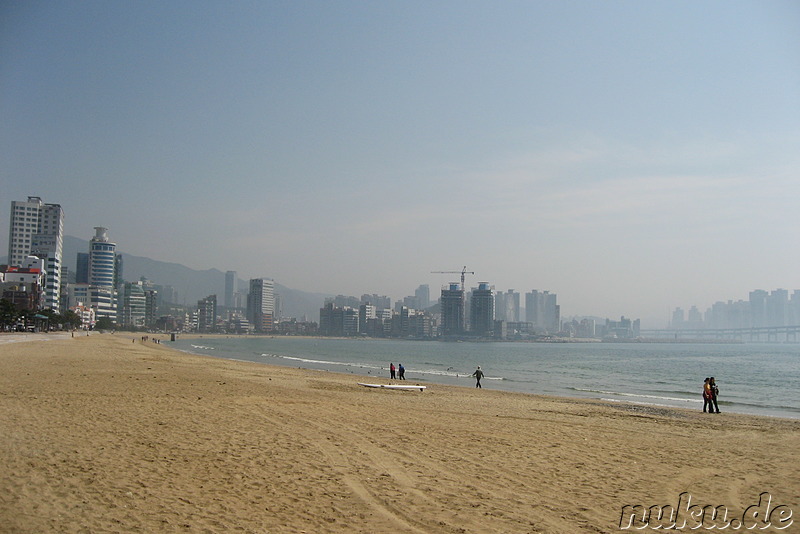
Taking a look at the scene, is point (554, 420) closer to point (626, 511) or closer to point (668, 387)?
point (626, 511)

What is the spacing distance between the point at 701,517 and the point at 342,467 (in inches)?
223

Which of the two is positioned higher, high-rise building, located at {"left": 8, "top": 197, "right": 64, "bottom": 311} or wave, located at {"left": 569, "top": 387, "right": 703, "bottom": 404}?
high-rise building, located at {"left": 8, "top": 197, "right": 64, "bottom": 311}

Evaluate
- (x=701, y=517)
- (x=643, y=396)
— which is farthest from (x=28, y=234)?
(x=701, y=517)

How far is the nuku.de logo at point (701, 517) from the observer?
816 cm

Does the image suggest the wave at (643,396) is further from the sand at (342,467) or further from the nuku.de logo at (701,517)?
the nuku.de logo at (701,517)

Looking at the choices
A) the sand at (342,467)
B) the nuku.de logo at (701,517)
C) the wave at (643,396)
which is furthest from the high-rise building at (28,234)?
the nuku.de logo at (701,517)

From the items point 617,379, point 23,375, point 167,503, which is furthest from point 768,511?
point 617,379

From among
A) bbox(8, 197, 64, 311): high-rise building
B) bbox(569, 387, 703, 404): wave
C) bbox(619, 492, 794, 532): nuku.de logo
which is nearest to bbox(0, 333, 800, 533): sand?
bbox(619, 492, 794, 532): nuku.de logo

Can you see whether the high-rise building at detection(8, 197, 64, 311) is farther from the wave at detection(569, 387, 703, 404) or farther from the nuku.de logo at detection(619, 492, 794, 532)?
the nuku.de logo at detection(619, 492, 794, 532)

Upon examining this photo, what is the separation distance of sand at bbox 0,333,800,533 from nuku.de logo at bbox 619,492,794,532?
0.46ft

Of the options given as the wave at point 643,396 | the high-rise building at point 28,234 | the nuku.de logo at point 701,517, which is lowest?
the wave at point 643,396

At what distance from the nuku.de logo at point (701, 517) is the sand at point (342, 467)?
0.46ft

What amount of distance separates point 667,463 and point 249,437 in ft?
28.9

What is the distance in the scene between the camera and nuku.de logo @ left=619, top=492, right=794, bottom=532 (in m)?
8.16
